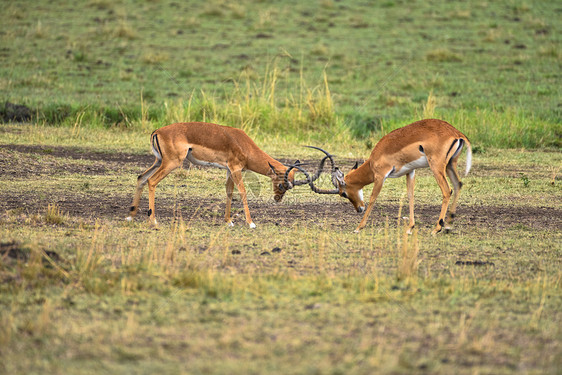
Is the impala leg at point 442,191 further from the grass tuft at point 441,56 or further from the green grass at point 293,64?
the grass tuft at point 441,56

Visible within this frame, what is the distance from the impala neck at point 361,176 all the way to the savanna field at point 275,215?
49 cm

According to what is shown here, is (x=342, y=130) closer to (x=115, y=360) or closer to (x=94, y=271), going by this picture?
(x=94, y=271)

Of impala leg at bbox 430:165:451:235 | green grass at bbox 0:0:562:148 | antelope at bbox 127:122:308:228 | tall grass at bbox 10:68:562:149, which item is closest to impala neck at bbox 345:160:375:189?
antelope at bbox 127:122:308:228

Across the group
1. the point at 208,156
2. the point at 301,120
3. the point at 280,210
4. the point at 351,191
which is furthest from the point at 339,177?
the point at 301,120

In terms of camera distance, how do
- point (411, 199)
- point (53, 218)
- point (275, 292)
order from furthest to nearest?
point (411, 199), point (53, 218), point (275, 292)

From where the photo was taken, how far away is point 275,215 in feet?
29.9

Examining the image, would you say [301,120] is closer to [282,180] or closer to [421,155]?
[282,180]

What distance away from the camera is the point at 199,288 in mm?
5570

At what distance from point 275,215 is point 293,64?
12430 mm

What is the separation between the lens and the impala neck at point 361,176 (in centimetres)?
891

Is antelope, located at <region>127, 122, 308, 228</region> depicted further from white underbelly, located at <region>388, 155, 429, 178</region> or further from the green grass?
the green grass

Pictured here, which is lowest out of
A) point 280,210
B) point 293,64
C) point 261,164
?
point 280,210

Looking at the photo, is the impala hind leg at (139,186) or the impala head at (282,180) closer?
the impala hind leg at (139,186)

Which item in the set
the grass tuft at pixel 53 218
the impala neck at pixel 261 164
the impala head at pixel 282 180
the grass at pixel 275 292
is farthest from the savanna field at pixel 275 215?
the impala neck at pixel 261 164
